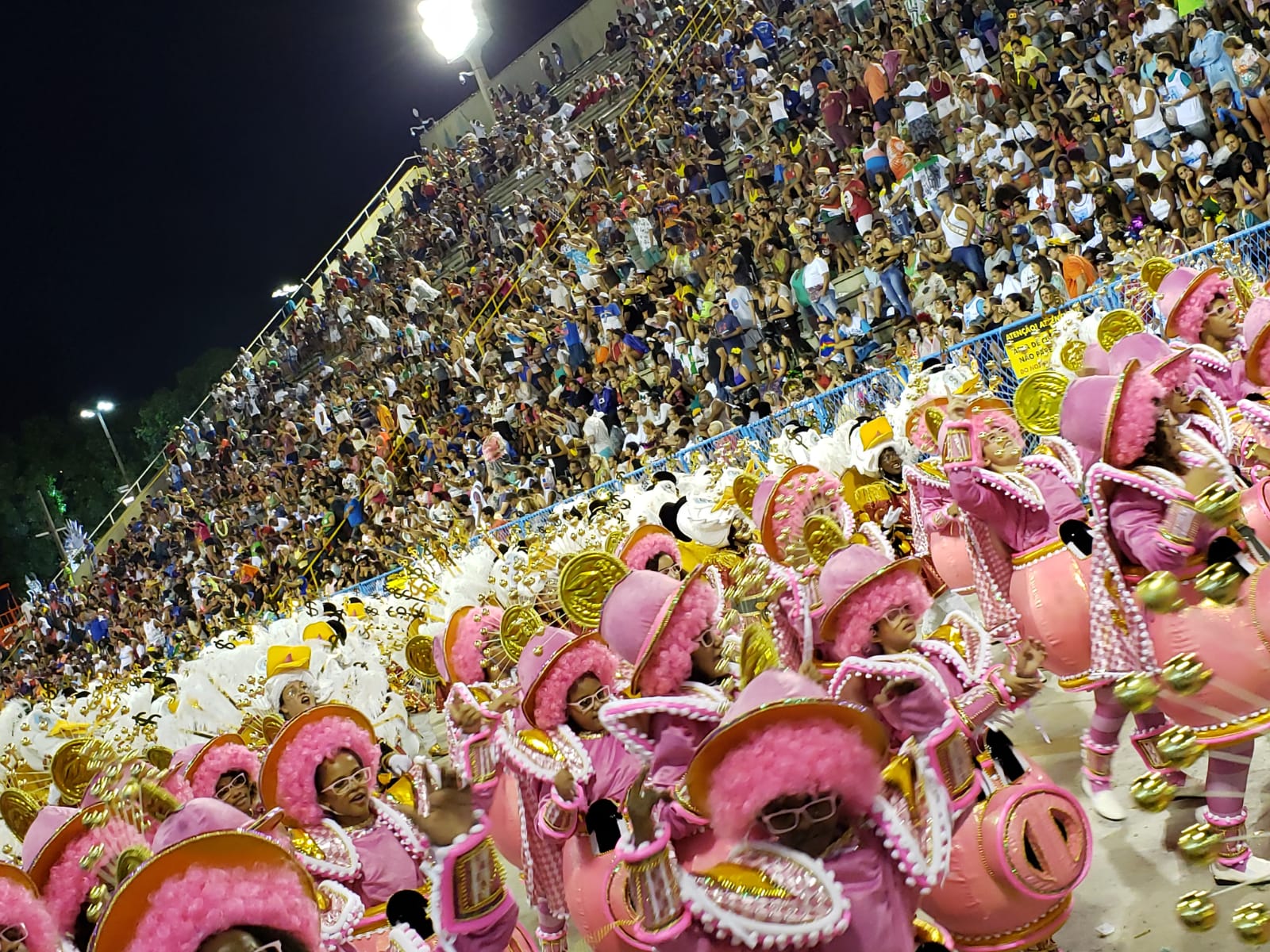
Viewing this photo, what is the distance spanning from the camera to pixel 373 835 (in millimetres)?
3037

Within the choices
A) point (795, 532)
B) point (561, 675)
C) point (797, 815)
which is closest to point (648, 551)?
point (795, 532)

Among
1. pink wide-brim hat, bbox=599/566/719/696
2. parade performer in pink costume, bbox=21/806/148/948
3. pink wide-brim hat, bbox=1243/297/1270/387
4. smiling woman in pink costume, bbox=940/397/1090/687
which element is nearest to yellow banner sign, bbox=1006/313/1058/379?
pink wide-brim hat, bbox=1243/297/1270/387

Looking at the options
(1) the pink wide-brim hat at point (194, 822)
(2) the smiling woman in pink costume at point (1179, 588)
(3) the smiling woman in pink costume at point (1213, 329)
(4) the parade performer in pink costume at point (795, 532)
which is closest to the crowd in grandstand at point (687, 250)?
(3) the smiling woman in pink costume at point (1213, 329)

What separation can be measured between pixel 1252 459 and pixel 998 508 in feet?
2.65

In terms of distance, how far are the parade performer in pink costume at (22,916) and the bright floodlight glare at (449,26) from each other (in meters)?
19.7

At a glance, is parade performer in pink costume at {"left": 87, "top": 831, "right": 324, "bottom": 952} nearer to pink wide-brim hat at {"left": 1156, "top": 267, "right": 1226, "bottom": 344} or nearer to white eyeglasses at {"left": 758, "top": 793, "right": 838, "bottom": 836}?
white eyeglasses at {"left": 758, "top": 793, "right": 838, "bottom": 836}

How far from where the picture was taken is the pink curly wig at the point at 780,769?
181cm

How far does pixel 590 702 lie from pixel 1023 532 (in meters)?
1.68

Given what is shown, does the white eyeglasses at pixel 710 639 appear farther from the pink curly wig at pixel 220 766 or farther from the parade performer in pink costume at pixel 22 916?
the pink curly wig at pixel 220 766

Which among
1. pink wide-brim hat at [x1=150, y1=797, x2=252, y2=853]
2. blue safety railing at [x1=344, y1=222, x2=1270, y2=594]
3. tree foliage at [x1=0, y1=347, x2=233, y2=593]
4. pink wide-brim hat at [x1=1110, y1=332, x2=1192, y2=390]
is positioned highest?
tree foliage at [x1=0, y1=347, x2=233, y2=593]

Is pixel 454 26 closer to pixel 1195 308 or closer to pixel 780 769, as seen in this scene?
pixel 1195 308

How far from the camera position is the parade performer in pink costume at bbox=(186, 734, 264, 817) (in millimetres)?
3646

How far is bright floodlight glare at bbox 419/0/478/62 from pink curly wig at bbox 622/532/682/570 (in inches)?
689

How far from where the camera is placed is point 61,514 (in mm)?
37125
